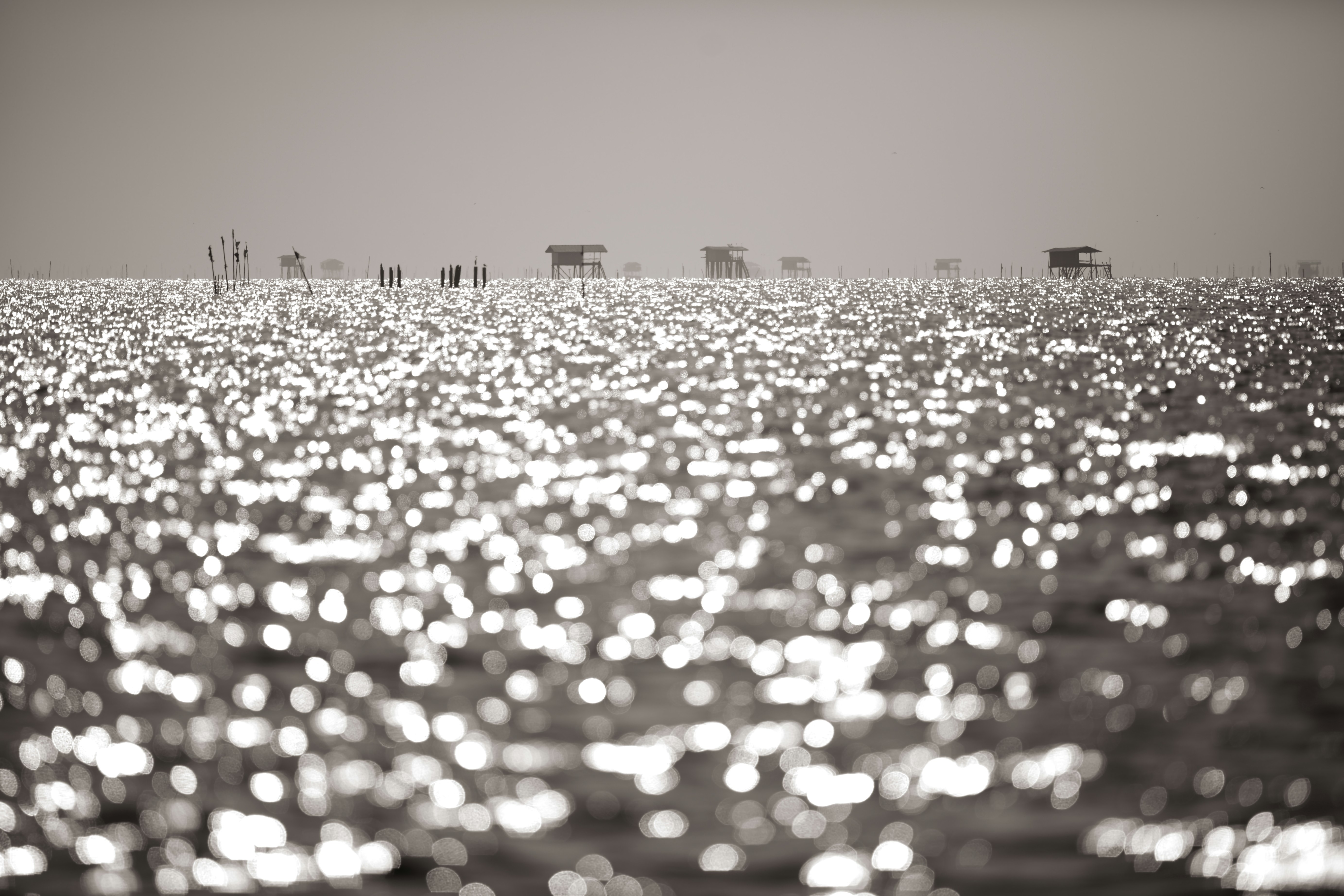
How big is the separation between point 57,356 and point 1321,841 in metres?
55.4

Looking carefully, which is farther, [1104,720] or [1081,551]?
[1081,551]

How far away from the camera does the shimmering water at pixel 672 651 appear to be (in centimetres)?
1005

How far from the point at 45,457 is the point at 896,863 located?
76.2 feet

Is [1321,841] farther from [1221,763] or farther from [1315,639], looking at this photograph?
[1315,639]

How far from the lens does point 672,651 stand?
14781mm

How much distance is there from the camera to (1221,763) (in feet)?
37.5

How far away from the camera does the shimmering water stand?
10.0m

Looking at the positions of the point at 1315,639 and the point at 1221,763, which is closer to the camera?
the point at 1221,763

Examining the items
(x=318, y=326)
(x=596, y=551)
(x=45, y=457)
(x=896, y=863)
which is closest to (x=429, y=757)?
(x=896, y=863)

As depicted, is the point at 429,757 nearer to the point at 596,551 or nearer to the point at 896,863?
the point at 896,863

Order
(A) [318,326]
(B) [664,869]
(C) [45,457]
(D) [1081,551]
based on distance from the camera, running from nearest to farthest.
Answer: (B) [664,869] → (D) [1081,551] → (C) [45,457] → (A) [318,326]

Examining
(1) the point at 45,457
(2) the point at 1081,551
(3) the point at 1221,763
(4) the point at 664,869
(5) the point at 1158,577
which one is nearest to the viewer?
(4) the point at 664,869

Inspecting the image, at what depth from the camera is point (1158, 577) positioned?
1777cm

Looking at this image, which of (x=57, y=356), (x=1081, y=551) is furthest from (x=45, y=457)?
(x=57, y=356)
